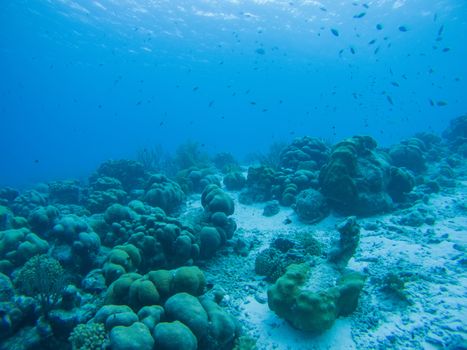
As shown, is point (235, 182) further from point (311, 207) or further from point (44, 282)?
point (44, 282)

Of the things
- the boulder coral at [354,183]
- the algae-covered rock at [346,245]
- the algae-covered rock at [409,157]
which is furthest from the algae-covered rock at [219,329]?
the algae-covered rock at [409,157]

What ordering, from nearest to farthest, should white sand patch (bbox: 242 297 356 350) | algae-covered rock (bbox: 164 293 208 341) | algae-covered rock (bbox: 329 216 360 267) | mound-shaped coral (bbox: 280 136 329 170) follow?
1. algae-covered rock (bbox: 164 293 208 341)
2. white sand patch (bbox: 242 297 356 350)
3. algae-covered rock (bbox: 329 216 360 267)
4. mound-shaped coral (bbox: 280 136 329 170)

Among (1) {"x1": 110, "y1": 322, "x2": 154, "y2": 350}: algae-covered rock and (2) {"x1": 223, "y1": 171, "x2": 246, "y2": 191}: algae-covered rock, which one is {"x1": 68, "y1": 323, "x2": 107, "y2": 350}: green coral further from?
(2) {"x1": 223, "y1": 171, "x2": 246, "y2": 191}: algae-covered rock

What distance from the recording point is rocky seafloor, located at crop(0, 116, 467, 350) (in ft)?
16.7

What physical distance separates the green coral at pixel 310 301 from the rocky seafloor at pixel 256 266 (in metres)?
0.03

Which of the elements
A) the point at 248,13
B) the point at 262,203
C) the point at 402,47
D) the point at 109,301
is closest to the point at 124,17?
the point at 248,13

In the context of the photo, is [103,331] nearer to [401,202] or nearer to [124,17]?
[401,202]

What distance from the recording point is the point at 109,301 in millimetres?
5469

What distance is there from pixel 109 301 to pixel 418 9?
49596 millimetres

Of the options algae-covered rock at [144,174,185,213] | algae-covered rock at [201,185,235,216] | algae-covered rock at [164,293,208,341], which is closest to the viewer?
algae-covered rock at [164,293,208,341]

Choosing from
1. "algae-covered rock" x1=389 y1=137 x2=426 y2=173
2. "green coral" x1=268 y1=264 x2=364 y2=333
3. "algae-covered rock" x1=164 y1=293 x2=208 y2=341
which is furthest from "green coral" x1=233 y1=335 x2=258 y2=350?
"algae-covered rock" x1=389 y1=137 x2=426 y2=173

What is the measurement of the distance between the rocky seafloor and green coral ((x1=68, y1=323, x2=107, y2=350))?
0.02 meters

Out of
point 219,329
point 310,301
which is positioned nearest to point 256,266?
point 310,301

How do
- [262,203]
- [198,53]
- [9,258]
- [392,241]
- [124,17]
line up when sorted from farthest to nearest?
[198,53], [124,17], [262,203], [392,241], [9,258]
